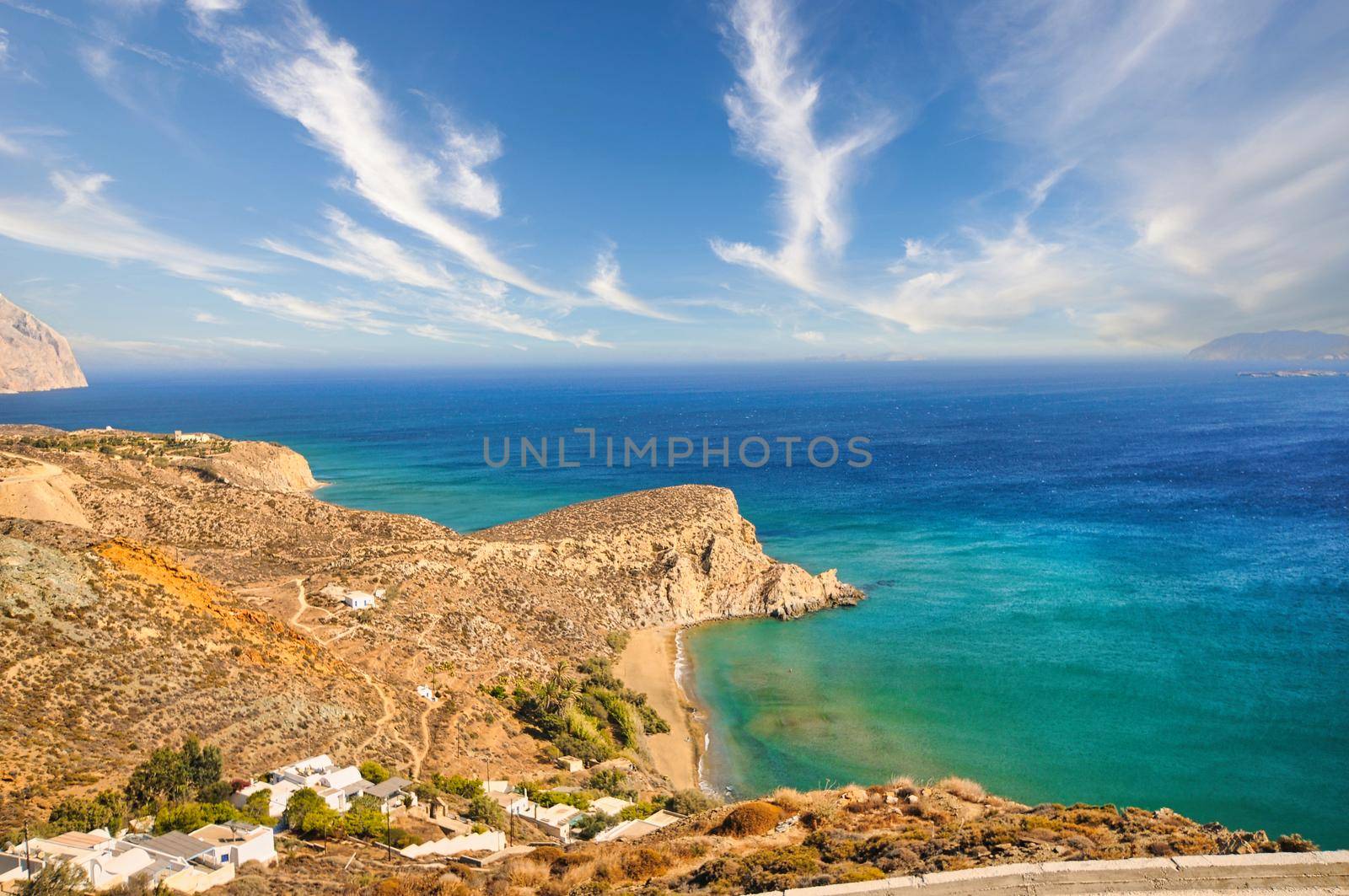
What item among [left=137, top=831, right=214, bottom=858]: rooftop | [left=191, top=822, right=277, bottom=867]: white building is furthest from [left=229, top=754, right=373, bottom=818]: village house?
[left=137, top=831, right=214, bottom=858]: rooftop

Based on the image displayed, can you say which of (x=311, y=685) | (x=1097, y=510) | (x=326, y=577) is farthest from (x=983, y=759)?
(x=1097, y=510)

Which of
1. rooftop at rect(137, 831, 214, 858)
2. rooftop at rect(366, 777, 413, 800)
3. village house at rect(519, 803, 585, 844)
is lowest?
village house at rect(519, 803, 585, 844)

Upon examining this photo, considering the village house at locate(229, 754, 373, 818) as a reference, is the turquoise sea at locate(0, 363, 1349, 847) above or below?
below

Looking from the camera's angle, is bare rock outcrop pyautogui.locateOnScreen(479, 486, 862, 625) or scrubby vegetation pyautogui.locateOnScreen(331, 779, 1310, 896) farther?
bare rock outcrop pyautogui.locateOnScreen(479, 486, 862, 625)

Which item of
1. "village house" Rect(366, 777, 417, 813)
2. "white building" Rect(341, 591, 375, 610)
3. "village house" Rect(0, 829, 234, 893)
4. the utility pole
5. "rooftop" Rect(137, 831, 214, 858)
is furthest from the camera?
"white building" Rect(341, 591, 375, 610)

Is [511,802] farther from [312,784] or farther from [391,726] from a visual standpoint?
[312,784]

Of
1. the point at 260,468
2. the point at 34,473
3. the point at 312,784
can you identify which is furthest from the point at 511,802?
the point at 260,468

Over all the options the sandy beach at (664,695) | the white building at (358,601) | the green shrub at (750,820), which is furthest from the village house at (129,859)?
the white building at (358,601)

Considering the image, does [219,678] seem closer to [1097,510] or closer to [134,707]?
[134,707]

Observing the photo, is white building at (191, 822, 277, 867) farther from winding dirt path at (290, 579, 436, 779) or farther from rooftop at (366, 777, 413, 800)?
winding dirt path at (290, 579, 436, 779)
